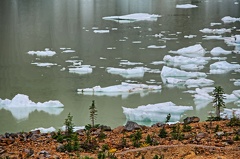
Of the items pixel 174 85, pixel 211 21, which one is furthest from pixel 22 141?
pixel 211 21

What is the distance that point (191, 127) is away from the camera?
14.6ft

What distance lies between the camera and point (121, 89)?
1016cm

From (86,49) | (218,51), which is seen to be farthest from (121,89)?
(86,49)

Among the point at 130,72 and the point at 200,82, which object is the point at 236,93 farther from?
the point at 130,72

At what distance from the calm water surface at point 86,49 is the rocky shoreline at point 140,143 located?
359cm

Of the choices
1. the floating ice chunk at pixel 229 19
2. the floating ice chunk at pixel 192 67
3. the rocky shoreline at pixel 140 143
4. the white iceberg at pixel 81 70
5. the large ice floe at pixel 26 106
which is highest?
the rocky shoreline at pixel 140 143

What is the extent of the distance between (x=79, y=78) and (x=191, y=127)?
7051mm

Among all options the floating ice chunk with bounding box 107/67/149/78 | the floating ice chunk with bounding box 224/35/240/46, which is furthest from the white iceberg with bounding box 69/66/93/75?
the floating ice chunk with bounding box 224/35/240/46

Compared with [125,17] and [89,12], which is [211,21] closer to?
[125,17]

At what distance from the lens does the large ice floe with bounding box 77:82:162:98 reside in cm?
1007

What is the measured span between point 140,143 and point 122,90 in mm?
6265

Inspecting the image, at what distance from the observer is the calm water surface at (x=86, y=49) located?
898 centimetres

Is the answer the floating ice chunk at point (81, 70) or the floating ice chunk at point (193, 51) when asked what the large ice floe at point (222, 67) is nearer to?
the floating ice chunk at point (193, 51)

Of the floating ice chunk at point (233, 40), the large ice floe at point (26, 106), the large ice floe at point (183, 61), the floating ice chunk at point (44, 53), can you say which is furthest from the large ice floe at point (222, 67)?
the floating ice chunk at point (44, 53)
